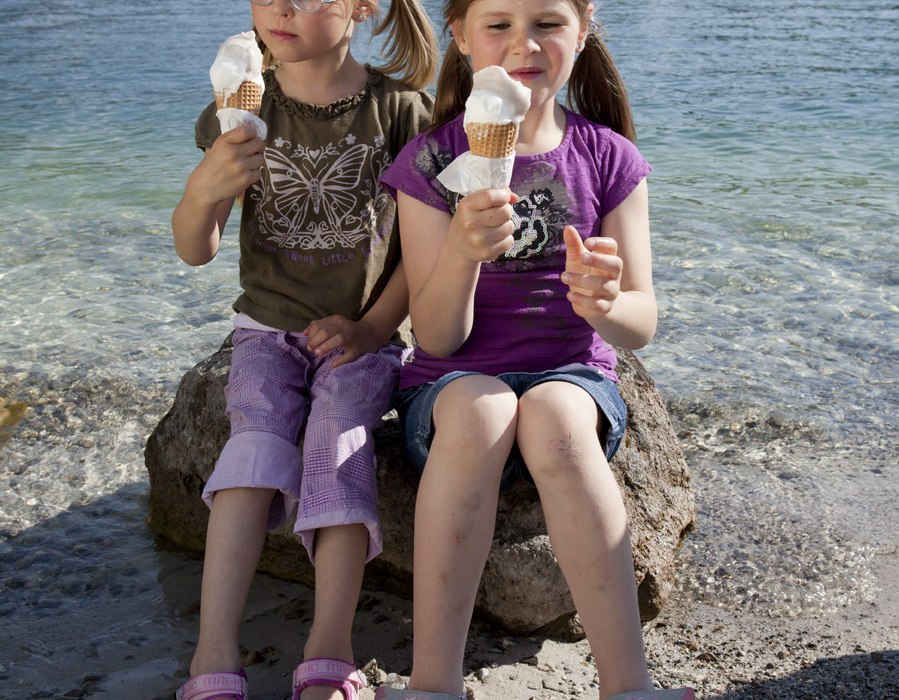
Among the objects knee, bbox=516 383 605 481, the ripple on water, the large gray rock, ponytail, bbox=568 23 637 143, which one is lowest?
the ripple on water

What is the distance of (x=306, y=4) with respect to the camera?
9.51 feet

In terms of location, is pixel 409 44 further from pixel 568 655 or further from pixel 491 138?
pixel 568 655

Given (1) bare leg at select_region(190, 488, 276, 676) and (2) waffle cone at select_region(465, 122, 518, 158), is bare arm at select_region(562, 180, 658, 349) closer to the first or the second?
(2) waffle cone at select_region(465, 122, 518, 158)

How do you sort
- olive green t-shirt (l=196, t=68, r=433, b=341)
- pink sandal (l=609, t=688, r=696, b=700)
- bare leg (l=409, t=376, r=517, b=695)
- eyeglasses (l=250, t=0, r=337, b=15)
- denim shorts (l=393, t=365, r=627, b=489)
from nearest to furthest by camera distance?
pink sandal (l=609, t=688, r=696, b=700)
bare leg (l=409, t=376, r=517, b=695)
denim shorts (l=393, t=365, r=627, b=489)
eyeglasses (l=250, t=0, r=337, b=15)
olive green t-shirt (l=196, t=68, r=433, b=341)

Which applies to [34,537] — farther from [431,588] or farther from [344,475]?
[431,588]

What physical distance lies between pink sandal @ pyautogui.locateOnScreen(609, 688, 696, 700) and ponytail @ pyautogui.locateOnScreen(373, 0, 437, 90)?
187cm

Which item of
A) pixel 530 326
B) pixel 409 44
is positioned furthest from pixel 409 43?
pixel 530 326

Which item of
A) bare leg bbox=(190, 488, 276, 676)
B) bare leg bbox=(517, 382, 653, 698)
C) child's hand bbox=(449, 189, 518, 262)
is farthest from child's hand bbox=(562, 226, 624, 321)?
bare leg bbox=(190, 488, 276, 676)

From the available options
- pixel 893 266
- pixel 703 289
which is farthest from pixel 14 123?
pixel 893 266

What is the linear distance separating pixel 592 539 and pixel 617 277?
1.92 feet

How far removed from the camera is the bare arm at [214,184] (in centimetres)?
272

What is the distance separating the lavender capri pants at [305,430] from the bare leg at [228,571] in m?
0.05

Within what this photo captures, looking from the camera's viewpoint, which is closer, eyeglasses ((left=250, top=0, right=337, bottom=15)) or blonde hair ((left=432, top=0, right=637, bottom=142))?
eyeglasses ((left=250, top=0, right=337, bottom=15))

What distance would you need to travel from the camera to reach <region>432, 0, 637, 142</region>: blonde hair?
3.02 meters
